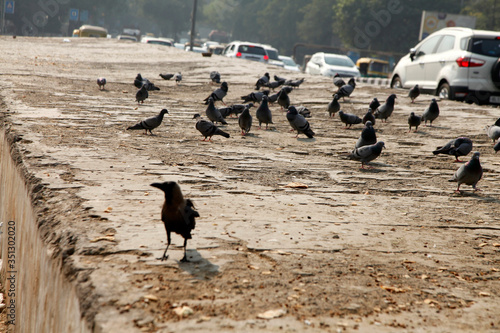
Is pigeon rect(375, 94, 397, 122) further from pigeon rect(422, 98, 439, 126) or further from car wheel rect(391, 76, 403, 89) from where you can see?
car wheel rect(391, 76, 403, 89)

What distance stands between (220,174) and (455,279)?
9.38 ft

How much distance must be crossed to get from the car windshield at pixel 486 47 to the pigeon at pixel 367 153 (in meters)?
7.22

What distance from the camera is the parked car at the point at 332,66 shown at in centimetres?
2333

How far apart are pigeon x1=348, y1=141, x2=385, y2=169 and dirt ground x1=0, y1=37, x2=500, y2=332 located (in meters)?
0.18

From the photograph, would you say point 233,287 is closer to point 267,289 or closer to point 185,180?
point 267,289

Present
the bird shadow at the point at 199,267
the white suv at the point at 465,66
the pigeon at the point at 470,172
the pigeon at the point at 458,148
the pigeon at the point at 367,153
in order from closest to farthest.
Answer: the bird shadow at the point at 199,267 < the pigeon at the point at 470,172 < the pigeon at the point at 367,153 < the pigeon at the point at 458,148 < the white suv at the point at 465,66

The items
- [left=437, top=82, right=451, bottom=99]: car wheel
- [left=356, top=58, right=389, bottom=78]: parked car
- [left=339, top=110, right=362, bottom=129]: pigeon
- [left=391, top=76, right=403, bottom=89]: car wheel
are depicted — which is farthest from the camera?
[left=356, top=58, right=389, bottom=78]: parked car

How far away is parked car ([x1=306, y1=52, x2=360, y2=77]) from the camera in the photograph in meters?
23.3

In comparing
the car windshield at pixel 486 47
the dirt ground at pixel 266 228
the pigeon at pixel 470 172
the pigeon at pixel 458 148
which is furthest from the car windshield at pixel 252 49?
the pigeon at pixel 470 172

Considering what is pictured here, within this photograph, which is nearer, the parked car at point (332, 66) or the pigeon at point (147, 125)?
the pigeon at point (147, 125)

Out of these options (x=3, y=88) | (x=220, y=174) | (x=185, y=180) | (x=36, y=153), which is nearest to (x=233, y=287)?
(x=185, y=180)

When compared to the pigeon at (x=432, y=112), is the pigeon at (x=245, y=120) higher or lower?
lower

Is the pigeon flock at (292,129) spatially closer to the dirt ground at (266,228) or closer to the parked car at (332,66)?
the dirt ground at (266,228)

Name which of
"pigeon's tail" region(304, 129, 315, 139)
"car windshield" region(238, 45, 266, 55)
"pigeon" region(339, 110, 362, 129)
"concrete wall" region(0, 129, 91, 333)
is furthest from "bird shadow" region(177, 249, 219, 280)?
"car windshield" region(238, 45, 266, 55)
